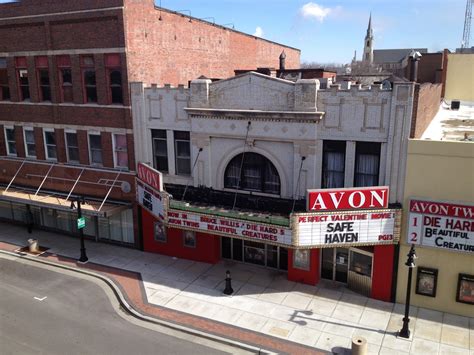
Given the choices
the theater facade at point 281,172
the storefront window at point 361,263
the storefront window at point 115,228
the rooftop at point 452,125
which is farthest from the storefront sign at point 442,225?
the storefront window at point 115,228

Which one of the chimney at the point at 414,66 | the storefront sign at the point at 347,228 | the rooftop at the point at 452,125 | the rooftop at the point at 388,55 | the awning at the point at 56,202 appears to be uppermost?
the rooftop at the point at 388,55

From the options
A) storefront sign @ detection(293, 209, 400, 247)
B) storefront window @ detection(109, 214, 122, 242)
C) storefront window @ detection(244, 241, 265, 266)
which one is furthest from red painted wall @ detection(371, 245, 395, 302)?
storefront window @ detection(109, 214, 122, 242)

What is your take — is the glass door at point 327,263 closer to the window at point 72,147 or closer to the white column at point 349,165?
the white column at point 349,165

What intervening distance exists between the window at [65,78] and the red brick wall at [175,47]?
4.53 meters

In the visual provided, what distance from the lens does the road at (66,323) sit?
1644 cm

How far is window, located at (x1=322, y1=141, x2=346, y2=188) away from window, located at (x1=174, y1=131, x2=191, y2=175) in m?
7.42

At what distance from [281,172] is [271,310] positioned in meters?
6.41

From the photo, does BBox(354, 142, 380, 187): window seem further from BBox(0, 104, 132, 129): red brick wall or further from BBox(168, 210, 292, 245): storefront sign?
BBox(0, 104, 132, 129): red brick wall

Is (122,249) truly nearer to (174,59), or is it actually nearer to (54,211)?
(54,211)

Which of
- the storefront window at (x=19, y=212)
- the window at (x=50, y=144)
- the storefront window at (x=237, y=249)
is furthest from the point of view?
the storefront window at (x=19, y=212)

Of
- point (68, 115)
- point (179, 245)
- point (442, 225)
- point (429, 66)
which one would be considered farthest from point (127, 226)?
point (429, 66)

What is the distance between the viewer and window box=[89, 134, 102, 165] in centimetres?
2511

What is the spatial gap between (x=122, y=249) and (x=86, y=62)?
1119cm

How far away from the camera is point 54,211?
2811 cm
